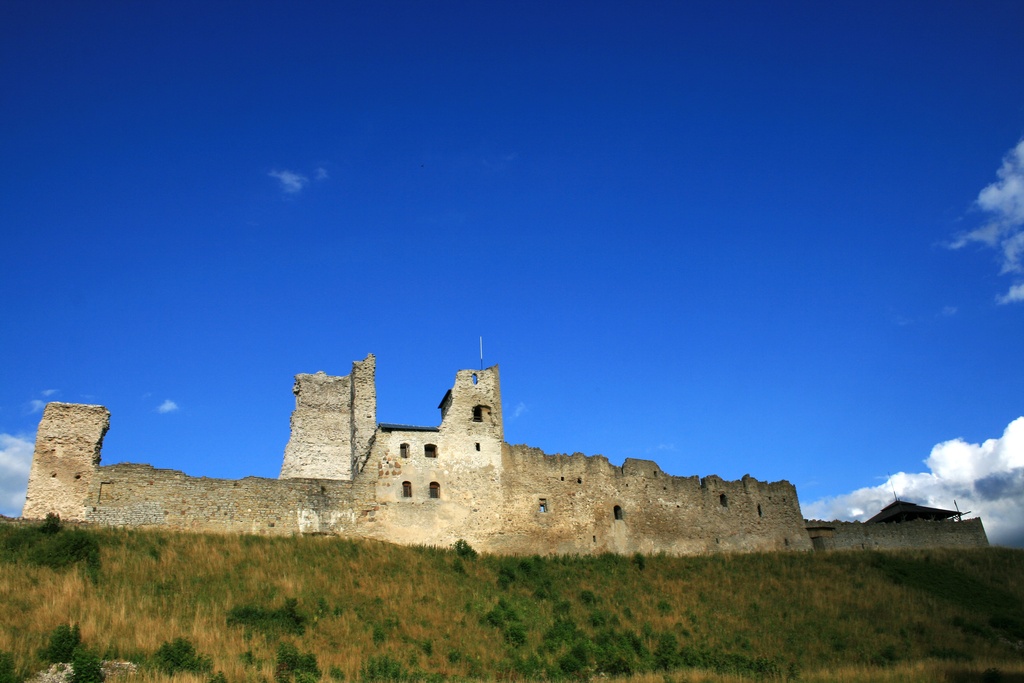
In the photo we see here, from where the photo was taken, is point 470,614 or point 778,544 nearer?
point 470,614

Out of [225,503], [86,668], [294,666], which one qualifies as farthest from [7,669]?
[225,503]

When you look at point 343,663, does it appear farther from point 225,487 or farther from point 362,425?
point 362,425

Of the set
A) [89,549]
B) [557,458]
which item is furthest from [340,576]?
[557,458]

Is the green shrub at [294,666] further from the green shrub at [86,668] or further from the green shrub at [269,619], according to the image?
the green shrub at [86,668]

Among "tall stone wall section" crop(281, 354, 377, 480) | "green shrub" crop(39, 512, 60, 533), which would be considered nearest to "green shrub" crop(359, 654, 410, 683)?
"green shrub" crop(39, 512, 60, 533)

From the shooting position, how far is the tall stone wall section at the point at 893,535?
41750 millimetres

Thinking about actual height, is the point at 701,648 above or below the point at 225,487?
below

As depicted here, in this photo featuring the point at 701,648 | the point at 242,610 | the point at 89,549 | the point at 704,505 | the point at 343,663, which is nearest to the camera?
the point at 343,663

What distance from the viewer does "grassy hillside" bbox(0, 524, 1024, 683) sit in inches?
880

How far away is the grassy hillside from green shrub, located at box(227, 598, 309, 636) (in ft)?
0.19

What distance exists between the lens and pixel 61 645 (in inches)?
789

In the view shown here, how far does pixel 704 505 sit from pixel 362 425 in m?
16.1

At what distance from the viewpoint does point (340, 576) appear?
2839 cm

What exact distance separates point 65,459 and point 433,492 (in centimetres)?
1348
